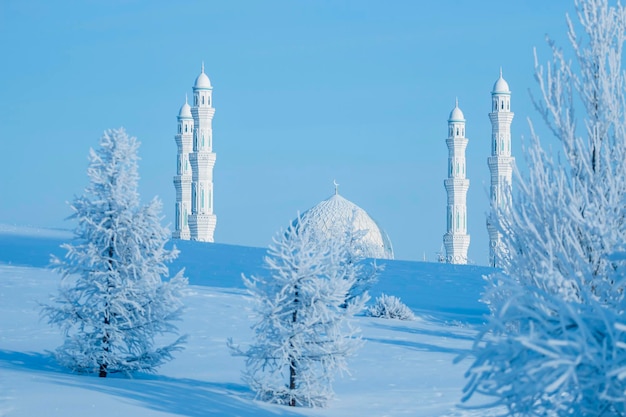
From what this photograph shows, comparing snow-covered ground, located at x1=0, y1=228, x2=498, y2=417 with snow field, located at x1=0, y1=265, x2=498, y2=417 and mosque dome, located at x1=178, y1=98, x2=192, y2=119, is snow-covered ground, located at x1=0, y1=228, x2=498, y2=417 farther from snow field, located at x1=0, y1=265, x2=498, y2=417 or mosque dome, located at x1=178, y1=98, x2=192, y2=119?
mosque dome, located at x1=178, y1=98, x2=192, y2=119

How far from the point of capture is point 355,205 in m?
48.2

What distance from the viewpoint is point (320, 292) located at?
432 inches

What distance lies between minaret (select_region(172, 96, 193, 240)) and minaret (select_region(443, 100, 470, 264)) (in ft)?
43.6

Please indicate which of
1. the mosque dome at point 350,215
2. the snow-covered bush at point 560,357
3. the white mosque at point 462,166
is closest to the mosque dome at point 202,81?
the mosque dome at point 350,215

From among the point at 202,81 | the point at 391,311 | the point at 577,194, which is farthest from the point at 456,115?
the point at 577,194

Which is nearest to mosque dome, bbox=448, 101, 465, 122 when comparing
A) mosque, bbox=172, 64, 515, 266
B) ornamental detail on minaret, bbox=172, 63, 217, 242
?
mosque, bbox=172, 64, 515, 266

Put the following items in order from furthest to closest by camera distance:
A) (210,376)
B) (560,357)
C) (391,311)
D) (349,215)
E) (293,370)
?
(349,215) < (391,311) < (210,376) < (293,370) < (560,357)

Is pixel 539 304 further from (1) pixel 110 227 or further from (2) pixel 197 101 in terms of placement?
(2) pixel 197 101

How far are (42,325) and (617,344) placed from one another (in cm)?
1364

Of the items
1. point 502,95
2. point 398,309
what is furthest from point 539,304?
point 502,95

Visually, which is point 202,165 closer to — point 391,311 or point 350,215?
point 350,215

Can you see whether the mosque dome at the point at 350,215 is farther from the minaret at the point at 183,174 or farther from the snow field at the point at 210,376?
the snow field at the point at 210,376

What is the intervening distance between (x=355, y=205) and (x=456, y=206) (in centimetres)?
519

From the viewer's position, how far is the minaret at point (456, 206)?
1859 inches
